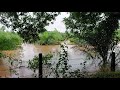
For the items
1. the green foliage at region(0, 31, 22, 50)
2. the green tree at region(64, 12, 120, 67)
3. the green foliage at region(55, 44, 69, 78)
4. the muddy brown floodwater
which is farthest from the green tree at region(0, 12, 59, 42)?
the green foliage at region(55, 44, 69, 78)

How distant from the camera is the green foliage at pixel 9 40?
23.5 feet

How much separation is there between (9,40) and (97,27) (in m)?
2.49

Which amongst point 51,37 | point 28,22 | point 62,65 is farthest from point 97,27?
point 28,22

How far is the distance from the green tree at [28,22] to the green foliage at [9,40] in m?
0.21

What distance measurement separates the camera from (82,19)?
743cm

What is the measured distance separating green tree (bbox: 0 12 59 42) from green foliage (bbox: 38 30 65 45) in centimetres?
24

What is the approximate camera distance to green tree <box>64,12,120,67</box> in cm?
742

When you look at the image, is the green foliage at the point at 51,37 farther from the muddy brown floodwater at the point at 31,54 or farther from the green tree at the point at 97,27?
the green tree at the point at 97,27

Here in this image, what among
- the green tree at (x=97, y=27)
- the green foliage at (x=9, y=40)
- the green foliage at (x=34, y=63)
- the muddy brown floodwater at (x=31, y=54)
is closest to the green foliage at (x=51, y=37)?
the muddy brown floodwater at (x=31, y=54)

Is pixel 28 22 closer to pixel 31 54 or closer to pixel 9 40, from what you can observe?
pixel 9 40

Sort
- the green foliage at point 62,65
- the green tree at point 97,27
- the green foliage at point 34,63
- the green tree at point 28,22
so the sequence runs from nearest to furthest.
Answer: the green foliage at point 62,65 → the green tree at point 28,22 → the green foliage at point 34,63 → the green tree at point 97,27

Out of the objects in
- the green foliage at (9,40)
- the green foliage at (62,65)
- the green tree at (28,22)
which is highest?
the green tree at (28,22)

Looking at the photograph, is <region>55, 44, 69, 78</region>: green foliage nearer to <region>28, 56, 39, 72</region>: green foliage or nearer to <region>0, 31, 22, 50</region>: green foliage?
<region>28, 56, 39, 72</region>: green foliage
